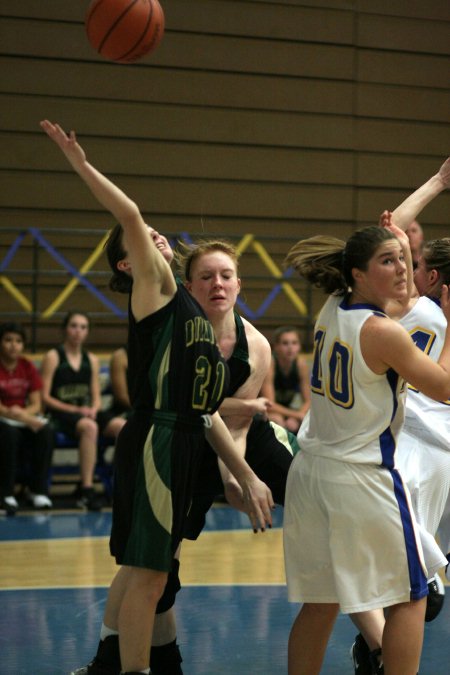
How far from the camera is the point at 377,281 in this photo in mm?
3227

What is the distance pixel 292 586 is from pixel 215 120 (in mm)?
8709

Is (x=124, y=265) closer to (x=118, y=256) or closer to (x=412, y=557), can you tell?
(x=118, y=256)

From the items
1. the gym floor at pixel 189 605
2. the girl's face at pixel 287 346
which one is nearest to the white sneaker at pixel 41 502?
the gym floor at pixel 189 605

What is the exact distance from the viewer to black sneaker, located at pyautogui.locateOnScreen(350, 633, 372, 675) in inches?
146

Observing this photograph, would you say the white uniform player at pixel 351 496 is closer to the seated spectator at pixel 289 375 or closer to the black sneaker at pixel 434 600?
the black sneaker at pixel 434 600

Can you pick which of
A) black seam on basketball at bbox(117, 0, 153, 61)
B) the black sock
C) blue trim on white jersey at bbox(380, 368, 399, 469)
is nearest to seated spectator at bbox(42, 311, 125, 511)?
black seam on basketball at bbox(117, 0, 153, 61)

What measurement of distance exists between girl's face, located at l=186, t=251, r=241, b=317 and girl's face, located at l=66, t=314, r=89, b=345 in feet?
15.8

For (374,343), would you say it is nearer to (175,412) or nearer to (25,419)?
(175,412)

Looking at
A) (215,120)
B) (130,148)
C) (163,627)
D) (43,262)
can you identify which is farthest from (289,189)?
(163,627)

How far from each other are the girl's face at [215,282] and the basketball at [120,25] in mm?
1160

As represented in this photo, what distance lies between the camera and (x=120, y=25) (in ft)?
14.1

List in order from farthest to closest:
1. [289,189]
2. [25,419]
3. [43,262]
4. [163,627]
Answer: [289,189] < [43,262] < [25,419] < [163,627]

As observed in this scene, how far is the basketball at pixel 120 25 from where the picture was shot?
429 cm

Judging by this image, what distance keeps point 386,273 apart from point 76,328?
5.59m
